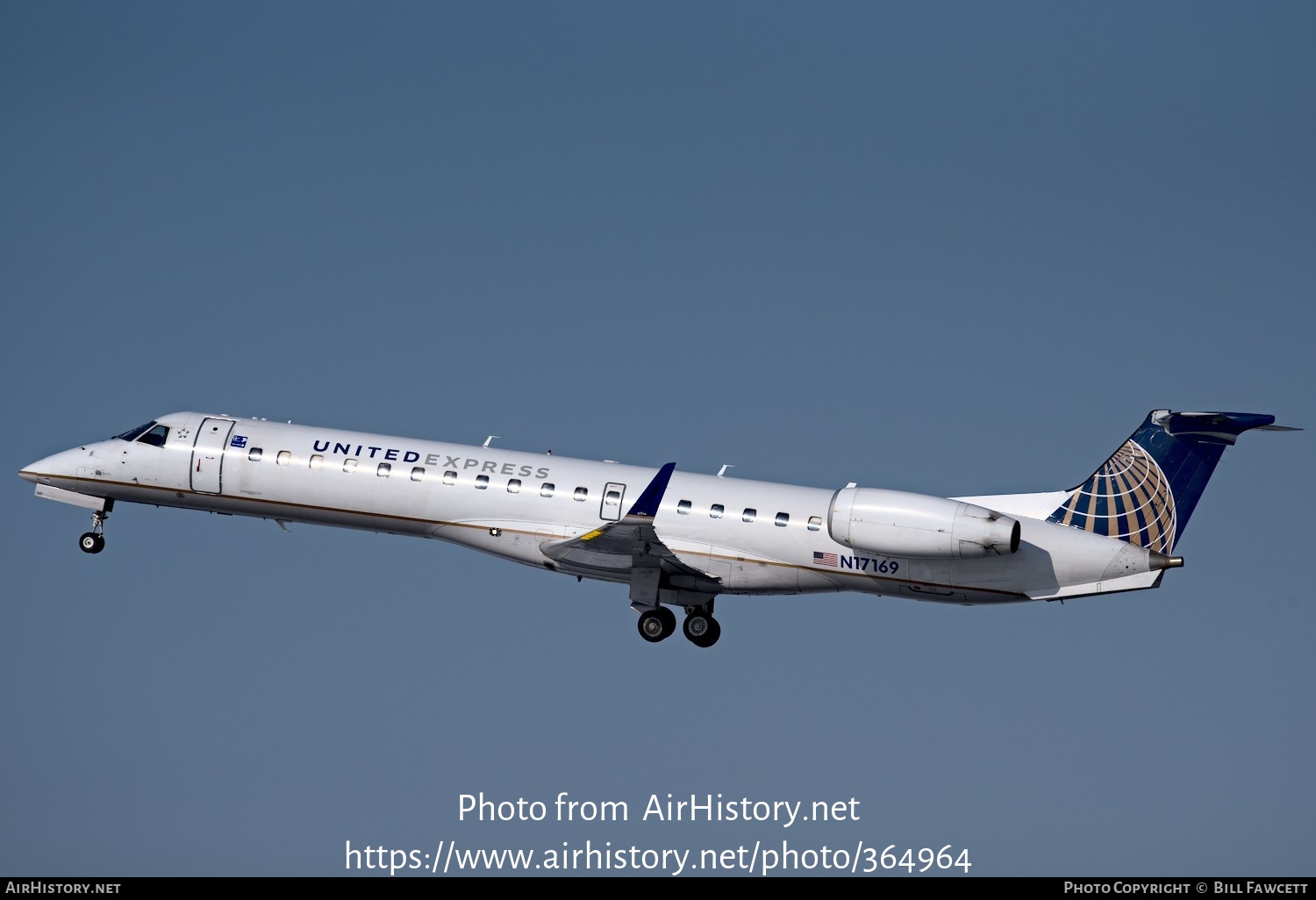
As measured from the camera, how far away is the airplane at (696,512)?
31312mm

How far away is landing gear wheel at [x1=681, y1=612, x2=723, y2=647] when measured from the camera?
3403 centimetres

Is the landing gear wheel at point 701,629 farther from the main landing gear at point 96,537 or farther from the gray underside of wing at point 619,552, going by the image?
the main landing gear at point 96,537

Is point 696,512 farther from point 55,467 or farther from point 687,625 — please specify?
point 55,467

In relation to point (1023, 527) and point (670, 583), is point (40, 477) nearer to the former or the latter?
point (670, 583)

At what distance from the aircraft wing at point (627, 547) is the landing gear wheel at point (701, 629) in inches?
62.5

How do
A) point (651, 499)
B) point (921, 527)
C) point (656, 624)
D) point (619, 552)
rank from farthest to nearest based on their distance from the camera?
point (656, 624) < point (619, 552) < point (651, 499) < point (921, 527)

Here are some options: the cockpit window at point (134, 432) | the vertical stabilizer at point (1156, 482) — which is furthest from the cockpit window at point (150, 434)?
the vertical stabilizer at point (1156, 482)

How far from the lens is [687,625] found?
34.2 m

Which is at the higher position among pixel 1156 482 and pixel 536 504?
pixel 1156 482

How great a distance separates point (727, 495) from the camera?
32812 mm

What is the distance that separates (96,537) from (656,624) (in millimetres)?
12343

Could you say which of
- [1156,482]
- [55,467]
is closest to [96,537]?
[55,467]
